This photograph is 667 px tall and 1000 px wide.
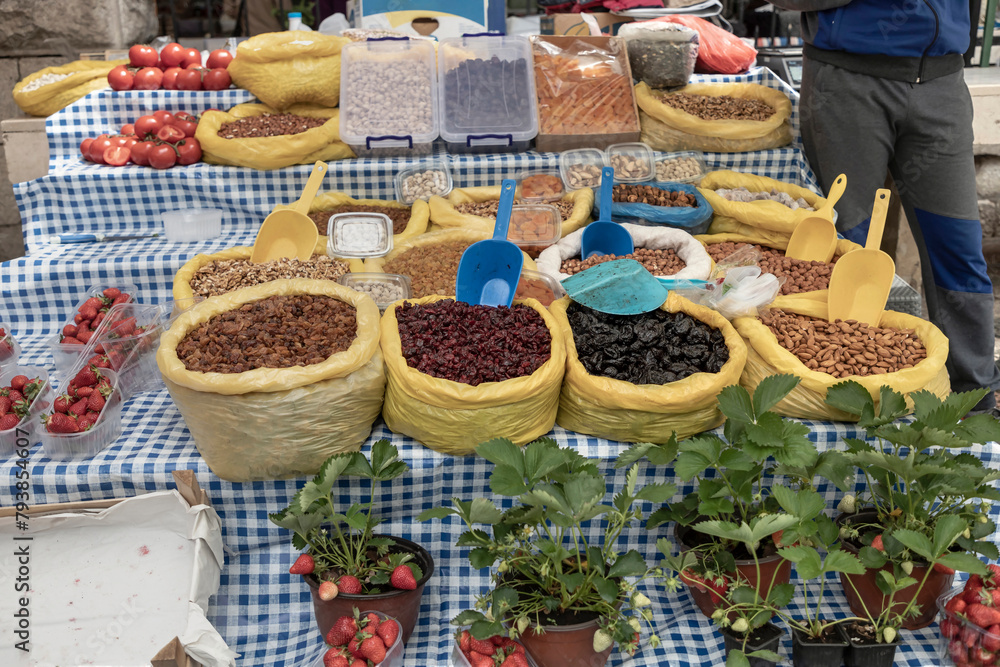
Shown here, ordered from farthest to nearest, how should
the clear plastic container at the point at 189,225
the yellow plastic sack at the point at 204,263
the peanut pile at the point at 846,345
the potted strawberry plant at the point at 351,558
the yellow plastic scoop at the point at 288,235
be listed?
the clear plastic container at the point at 189,225
the yellow plastic scoop at the point at 288,235
the yellow plastic sack at the point at 204,263
the peanut pile at the point at 846,345
the potted strawberry plant at the point at 351,558

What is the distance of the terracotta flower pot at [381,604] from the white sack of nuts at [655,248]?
44.9 inches

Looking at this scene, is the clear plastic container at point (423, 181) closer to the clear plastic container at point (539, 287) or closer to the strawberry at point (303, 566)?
the clear plastic container at point (539, 287)

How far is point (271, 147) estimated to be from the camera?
3080 mm

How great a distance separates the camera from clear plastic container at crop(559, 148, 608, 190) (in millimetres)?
3166

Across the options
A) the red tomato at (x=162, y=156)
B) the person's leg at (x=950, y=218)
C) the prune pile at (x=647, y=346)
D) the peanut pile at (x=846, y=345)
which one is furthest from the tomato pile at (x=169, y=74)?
the person's leg at (x=950, y=218)

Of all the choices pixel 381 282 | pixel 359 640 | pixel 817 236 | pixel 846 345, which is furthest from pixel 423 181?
pixel 359 640

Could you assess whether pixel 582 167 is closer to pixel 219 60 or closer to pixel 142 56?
pixel 219 60

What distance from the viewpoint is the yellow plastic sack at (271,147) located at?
10.1 feet

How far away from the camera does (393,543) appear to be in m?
1.77

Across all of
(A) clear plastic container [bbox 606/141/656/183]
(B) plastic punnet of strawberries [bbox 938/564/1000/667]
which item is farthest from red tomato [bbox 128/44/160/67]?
(B) plastic punnet of strawberries [bbox 938/564/1000/667]

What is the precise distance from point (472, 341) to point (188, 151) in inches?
76.9

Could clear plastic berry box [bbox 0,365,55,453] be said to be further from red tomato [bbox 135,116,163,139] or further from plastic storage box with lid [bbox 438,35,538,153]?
plastic storage box with lid [bbox 438,35,538,153]

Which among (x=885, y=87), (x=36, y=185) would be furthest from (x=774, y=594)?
(x=36, y=185)

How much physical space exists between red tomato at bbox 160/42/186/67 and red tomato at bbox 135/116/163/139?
1.99 feet
